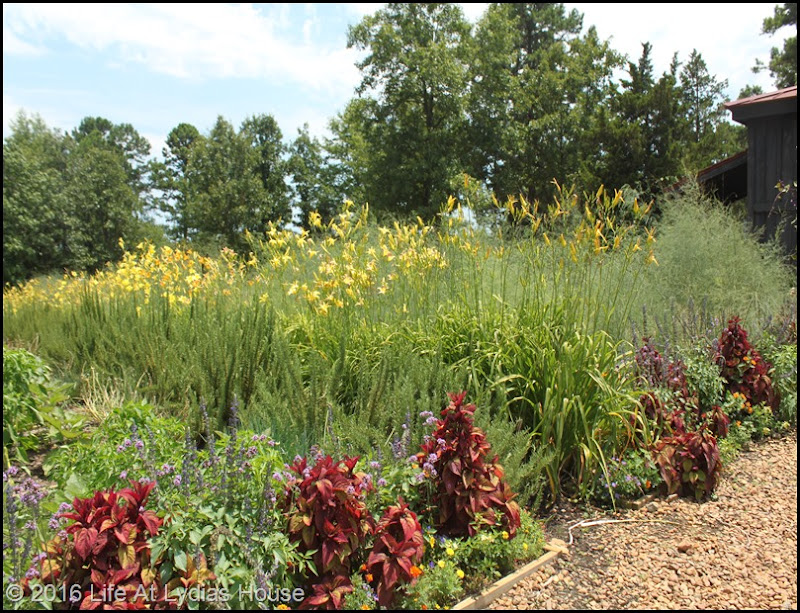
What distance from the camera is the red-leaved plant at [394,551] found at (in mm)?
2076

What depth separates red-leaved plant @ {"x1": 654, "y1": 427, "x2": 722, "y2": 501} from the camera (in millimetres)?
3240

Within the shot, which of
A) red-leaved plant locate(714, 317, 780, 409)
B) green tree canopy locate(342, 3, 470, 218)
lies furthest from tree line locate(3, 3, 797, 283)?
red-leaved plant locate(714, 317, 780, 409)

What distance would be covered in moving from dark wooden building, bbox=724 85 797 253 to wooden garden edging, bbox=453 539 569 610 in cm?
746

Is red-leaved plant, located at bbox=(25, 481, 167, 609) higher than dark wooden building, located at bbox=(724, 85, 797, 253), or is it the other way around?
dark wooden building, located at bbox=(724, 85, 797, 253)

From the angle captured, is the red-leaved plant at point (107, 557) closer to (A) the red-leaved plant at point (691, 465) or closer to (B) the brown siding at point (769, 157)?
(A) the red-leaved plant at point (691, 465)

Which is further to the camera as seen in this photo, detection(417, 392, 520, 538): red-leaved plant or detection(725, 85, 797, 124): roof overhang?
detection(725, 85, 797, 124): roof overhang

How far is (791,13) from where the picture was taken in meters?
19.5

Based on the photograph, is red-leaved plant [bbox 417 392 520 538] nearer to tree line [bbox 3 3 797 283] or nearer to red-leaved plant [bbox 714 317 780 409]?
red-leaved plant [bbox 714 317 780 409]

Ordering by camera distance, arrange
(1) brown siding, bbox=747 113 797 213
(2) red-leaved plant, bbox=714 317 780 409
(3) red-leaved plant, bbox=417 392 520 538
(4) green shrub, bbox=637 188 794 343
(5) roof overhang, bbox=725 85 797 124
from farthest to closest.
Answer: (1) brown siding, bbox=747 113 797 213
(5) roof overhang, bbox=725 85 797 124
(4) green shrub, bbox=637 188 794 343
(2) red-leaved plant, bbox=714 317 780 409
(3) red-leaved plant, bbox=417 392 520 538

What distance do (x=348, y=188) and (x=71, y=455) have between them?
25.1 m

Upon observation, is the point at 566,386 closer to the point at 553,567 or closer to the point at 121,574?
the point at 553,567

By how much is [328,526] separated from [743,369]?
12.0ft

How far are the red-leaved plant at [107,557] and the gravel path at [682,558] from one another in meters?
1.34

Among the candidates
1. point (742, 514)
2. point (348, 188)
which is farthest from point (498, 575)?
point (348, 188)
